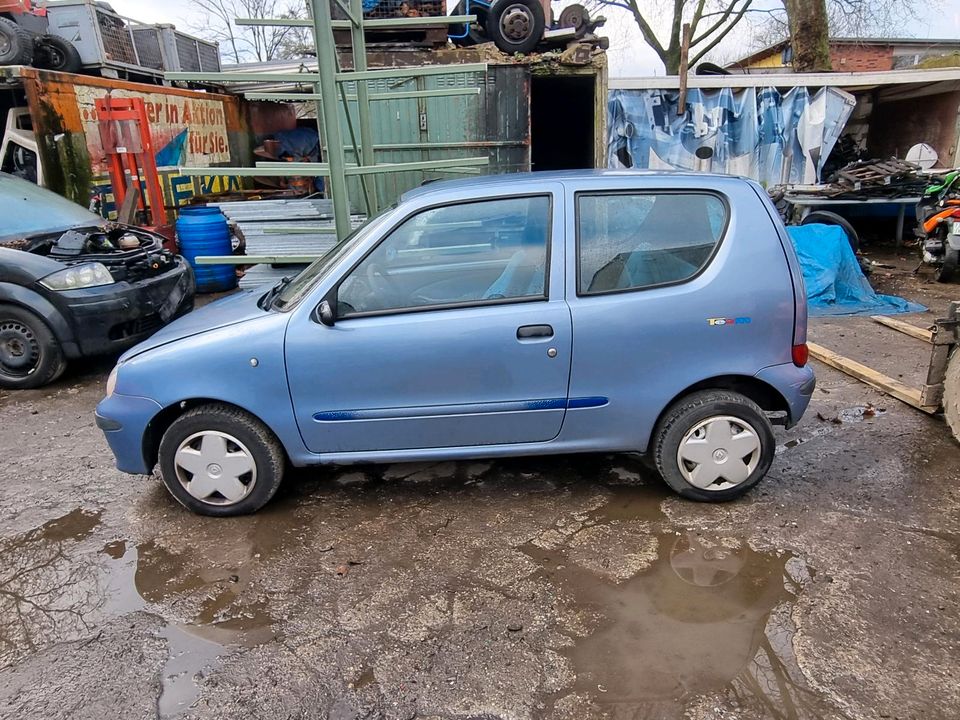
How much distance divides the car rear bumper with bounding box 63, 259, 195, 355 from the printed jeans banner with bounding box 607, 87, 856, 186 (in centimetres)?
773

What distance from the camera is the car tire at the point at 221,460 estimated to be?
10.3 feet

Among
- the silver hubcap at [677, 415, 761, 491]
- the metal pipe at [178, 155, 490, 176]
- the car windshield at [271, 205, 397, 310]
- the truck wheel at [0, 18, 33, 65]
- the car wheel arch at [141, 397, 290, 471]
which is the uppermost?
the truck wheel at [0, 18, 33, 65]

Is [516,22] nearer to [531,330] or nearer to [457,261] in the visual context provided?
[457,261]

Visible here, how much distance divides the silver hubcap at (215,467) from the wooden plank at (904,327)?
5599mm

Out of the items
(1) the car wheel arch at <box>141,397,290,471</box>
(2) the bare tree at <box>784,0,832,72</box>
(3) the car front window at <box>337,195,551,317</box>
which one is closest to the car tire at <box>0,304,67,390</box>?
(1) the car wheel arch at <box>141,397,290,471</box>

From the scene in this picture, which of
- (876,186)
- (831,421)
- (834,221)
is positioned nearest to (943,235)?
(834,221)

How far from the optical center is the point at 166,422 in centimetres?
329

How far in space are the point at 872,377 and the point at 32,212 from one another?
738cm

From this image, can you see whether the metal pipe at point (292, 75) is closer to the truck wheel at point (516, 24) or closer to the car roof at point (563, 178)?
the car roof at point (563, 178)

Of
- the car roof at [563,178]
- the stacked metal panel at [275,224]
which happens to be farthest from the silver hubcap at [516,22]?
the car roof at [563,178]

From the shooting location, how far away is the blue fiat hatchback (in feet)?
9.91

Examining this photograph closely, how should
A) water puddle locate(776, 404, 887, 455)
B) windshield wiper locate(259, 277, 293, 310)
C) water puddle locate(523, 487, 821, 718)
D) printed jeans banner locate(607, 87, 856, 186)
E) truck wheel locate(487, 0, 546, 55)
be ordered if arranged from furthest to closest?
printed jeans banner locate(607, 87, 856, 186)
truck wheel locate(487, 0, 546, 55)
water puddle locate(776, 404, 887, 455)
windshield wiper locate(259, 277, 293, 310)
water puddle locate(523, 487, 821, 718)

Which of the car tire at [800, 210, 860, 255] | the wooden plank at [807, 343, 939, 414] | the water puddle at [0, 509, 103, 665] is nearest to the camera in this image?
the water puddle at [0, 509, 103, 665]

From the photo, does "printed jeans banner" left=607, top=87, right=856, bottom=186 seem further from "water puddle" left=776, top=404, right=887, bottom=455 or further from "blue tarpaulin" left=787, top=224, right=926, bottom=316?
"water puddle" left=776, top=404, right=887, bottom=455
